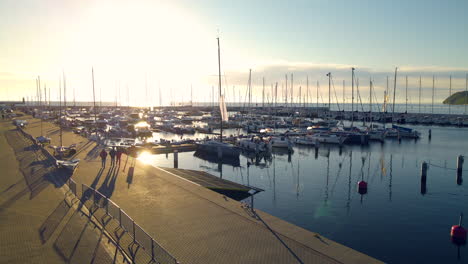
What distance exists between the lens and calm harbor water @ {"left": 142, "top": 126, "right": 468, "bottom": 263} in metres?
17.7

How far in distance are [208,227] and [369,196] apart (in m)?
17.1

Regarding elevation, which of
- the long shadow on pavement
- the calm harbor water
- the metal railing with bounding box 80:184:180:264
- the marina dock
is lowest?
the calm harbor water

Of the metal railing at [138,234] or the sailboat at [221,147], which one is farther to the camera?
the sailboat at [221,147]

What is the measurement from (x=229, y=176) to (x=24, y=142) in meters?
25.8

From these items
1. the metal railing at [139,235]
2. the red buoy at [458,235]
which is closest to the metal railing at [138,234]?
the metal railing at [139,235]

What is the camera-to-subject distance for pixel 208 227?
14172mm

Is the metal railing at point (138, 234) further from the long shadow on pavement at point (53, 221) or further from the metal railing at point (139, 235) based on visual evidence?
the long shadow on pavement at point (53, 221)

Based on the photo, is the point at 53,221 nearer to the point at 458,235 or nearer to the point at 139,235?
the point at 139,235

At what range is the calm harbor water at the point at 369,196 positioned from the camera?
17688mm

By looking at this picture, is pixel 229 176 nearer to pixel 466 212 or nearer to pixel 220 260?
pixel 466 212

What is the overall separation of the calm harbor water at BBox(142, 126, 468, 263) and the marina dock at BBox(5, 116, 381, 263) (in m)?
5.19

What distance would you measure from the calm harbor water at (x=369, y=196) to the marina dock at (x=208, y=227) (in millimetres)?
5187

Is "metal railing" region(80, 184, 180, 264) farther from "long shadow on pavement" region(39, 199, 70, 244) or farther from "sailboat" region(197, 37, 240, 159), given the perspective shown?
"sailboat" region(197, 37, 240, 159)

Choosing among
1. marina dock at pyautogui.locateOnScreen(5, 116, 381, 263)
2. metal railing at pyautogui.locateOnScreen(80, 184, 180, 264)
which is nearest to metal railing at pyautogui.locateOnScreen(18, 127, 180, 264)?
metal railing at pyautogui.locateOnScreen(80, 184, 180, 264)
